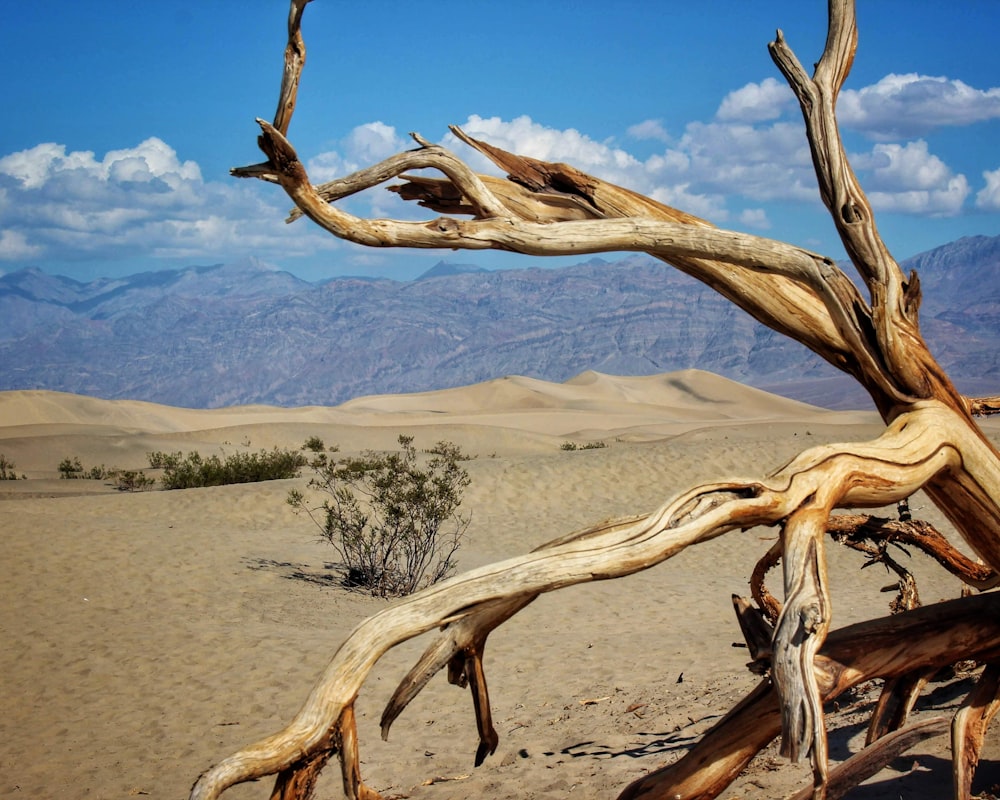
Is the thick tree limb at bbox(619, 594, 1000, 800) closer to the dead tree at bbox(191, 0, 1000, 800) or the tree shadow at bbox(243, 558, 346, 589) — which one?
the dead tree at bbox(191, 0, 1000, 800)

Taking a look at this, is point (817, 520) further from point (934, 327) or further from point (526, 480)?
point (934, 327)

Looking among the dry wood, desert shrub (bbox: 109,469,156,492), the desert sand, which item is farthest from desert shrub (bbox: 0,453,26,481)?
the dry wood

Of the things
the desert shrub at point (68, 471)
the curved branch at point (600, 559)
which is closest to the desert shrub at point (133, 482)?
the desert shrub at point (68, 471)

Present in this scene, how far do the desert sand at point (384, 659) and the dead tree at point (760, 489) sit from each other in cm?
122

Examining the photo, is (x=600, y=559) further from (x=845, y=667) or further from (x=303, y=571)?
(x=303, y=571)

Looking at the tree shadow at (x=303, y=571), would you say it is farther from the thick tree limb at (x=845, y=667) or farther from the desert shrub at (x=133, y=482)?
the thick tree limb at (x=845, y=667)

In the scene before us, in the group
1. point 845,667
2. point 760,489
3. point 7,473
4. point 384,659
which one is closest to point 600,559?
point 760,489

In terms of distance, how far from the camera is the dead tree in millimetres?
3049

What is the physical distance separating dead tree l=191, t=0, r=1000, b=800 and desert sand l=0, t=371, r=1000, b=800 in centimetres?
122

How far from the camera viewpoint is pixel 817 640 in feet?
9.88

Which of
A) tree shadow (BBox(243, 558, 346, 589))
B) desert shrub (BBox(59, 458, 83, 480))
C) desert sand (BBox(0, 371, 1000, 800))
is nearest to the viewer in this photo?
desert sand (BBox(0, 371, 1000, 800))

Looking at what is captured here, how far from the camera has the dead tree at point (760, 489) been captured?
10.0ft

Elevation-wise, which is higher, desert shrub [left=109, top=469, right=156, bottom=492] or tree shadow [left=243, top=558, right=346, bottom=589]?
desert shrub [left=109, top=469, right=156, bottom=492]

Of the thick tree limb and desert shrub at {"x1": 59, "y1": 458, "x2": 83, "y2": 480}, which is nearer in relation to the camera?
the thick tree limb
